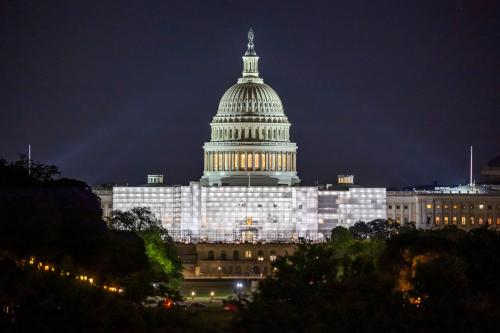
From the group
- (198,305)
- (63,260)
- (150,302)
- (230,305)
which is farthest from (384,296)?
(198,305)

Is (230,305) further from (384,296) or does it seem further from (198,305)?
(198,305)

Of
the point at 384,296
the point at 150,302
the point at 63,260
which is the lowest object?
the point at 150,302

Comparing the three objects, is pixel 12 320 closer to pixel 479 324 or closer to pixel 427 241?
pixel 479 324

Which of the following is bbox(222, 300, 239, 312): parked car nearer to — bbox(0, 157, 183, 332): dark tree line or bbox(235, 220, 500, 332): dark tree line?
bbox(235, 220, 500, 332): dark tree line

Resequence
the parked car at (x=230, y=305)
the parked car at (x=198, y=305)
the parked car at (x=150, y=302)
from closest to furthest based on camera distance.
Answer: the parked car at (x=230, y=305)
the parked car at (x=150, y=302)
the parked car at (x=198, y=305)

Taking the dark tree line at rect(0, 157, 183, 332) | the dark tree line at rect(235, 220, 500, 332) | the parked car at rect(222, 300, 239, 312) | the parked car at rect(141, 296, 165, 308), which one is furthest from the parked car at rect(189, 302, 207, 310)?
the dark tree line at rect(235, 220, 500, 332)

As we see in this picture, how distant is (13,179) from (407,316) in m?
41.4

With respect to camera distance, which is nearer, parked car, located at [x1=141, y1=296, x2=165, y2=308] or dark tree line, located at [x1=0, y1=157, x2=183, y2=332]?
dark tree line, located at [x1=0, y1=157, x2=183, y2=332]

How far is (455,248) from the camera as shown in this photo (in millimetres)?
141750

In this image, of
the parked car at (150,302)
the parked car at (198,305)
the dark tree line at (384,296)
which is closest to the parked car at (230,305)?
the dark tree line at (384,296)

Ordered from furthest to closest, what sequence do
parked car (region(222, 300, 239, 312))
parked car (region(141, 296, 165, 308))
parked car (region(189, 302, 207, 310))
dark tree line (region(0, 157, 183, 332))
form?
parked car (region(189, 302, 207, 310)) < parked car (region(141, 296, 165, 308)) < parked car (region(222, 300, 239, 312)) < dark tree line (region(0, 157, 183, 332))

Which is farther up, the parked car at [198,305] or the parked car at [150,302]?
the parked car at [198,305]

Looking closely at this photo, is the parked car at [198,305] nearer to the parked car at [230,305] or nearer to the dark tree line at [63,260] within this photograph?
the parked car at [230,305]

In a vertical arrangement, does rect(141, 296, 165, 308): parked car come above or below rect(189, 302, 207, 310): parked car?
below
